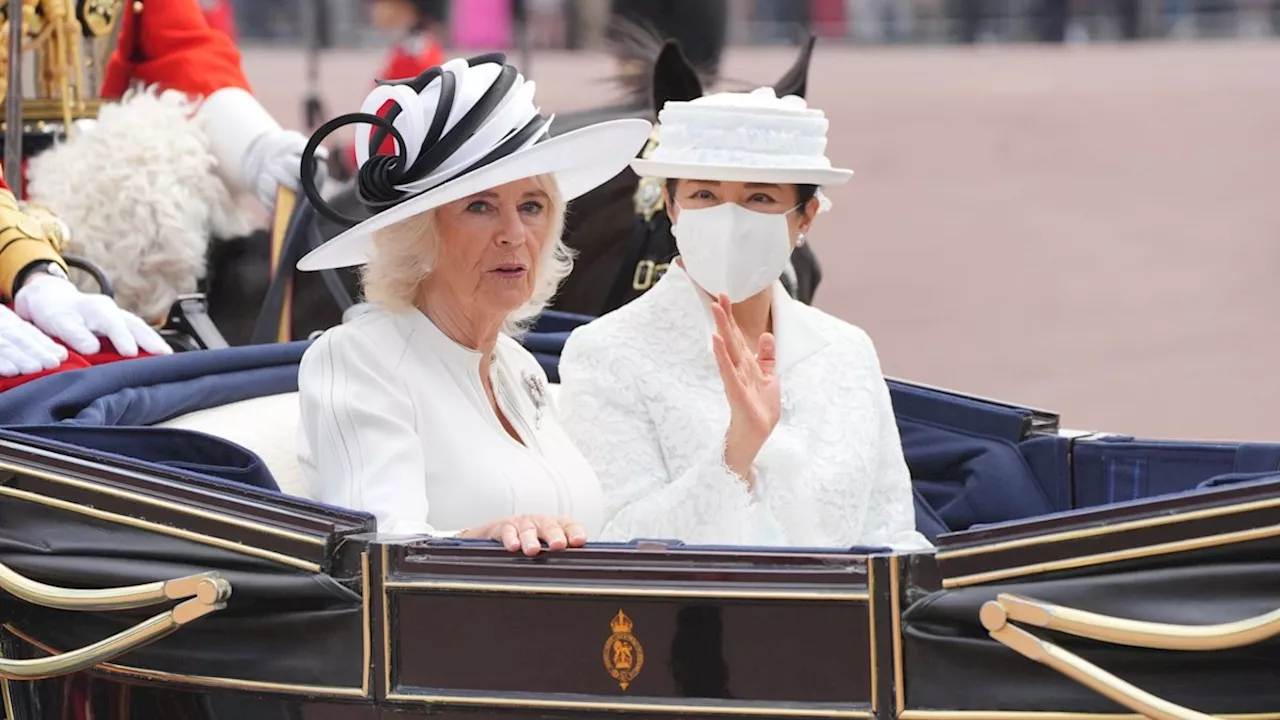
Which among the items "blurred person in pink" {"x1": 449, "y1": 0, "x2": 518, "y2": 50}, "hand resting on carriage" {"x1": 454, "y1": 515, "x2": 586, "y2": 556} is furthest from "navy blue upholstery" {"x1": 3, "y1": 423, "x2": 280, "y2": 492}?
"blurred person in pink" {"x1": 449, "y1": 0, "x2": 518, "y2": 50}

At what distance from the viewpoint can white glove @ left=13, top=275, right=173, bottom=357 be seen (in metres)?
3.07

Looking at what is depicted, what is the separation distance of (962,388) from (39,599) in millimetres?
5580

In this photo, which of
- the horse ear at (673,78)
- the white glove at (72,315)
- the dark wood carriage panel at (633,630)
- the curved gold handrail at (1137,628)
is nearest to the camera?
the curved gold handrail at (1137,628)

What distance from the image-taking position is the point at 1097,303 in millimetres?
9438

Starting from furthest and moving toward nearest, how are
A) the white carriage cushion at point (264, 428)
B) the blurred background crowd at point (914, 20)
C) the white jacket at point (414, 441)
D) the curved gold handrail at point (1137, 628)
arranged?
the blurred background crowd at point (914, 20) → the white carriage cushion at point (264, 428) → the white jacket at point (414, 441) → the curved gold handrail at point (1137, 628)

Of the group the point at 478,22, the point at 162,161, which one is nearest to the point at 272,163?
the point at 162,161

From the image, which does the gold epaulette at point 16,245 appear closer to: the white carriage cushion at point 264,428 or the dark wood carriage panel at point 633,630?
the white carriage cushion at point 264,428

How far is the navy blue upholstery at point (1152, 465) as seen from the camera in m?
2.75

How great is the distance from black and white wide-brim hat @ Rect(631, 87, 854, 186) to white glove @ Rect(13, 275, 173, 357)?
0.87 metres

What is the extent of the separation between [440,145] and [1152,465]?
3.76 feet

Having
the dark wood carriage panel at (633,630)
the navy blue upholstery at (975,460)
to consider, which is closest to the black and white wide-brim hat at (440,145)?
the dark wood carriage panel at (633,630)

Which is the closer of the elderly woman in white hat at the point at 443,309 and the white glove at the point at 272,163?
the elderly woman in white hat at the point at 443,309

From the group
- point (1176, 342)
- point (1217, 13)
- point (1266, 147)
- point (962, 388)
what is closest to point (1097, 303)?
point (1176, 342)

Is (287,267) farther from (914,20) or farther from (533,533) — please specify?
(914,20)
